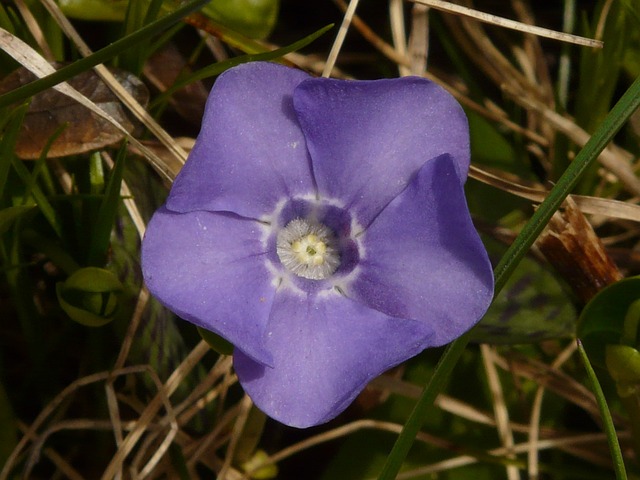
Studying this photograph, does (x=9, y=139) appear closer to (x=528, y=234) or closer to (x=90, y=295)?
(x=90, y=295)

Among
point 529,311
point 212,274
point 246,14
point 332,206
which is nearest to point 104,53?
point 212,274

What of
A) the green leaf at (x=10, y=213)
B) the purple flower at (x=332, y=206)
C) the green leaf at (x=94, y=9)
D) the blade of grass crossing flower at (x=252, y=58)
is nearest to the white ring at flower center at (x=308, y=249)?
the purple flower at (x=332, y=206)

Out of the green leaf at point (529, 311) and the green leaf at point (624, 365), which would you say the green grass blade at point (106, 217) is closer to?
the green leaf at point (529, 311)

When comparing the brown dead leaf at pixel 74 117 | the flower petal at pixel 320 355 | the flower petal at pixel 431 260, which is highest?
the brown dead leaf at pixel 74 117

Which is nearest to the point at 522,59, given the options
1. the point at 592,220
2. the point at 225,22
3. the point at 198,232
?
the point at 592,220

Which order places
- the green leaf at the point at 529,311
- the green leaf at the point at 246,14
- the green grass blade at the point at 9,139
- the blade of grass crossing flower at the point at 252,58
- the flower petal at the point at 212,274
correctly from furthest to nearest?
1. the green leaf at the point at 246,14
2. the green leaf at the point at 529,311
3. the blade of grass crossing flower at the point at 252,58
4. the green grass blade at the point at 9,139
5. the flower petal at the point at 212,274

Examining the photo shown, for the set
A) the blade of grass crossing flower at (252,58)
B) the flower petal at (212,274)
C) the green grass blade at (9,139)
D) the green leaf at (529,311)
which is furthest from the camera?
the green leaf at (529,311)
